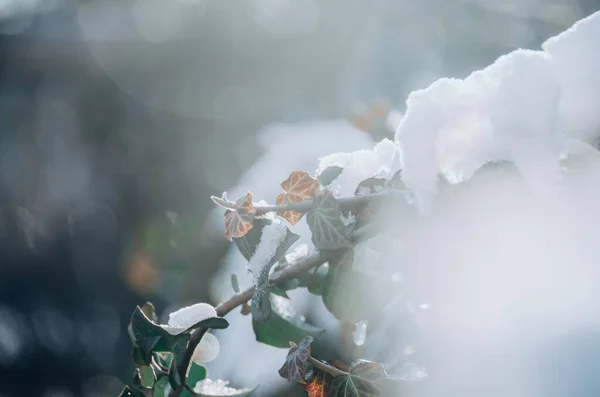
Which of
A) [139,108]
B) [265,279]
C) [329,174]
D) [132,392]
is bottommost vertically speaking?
[132,392]

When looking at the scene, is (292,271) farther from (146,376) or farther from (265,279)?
(146,376)

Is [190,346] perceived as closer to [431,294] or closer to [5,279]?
[431,294]

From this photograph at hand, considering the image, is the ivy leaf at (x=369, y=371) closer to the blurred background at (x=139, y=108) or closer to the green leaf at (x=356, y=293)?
the green leaf at (x=356, y=293)

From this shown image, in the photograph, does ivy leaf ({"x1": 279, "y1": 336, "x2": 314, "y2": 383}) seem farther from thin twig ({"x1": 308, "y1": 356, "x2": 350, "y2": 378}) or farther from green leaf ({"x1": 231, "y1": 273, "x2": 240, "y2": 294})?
green leaf ({"x1": 231, "y1": 273, "x2": 240, "y2": 294})

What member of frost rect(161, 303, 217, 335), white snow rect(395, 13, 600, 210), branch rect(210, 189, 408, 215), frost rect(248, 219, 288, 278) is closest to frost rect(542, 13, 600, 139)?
white snow rect(395, 13, 600, 210)

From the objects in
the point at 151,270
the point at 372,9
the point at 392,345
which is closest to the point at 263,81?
the point at 372,9

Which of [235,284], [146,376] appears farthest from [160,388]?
[235,284]
